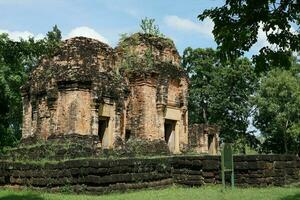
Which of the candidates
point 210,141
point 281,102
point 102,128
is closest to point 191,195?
point 102,128

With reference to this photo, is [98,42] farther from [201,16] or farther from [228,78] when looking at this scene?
[228,78]

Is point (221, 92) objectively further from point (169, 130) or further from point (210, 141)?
point (169, 130)

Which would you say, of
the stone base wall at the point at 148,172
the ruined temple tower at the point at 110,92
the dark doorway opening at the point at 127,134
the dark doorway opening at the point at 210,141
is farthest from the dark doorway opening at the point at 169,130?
the stone base wall at the point at 148,172

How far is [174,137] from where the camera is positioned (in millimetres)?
22812

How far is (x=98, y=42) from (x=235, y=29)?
11.9 meters

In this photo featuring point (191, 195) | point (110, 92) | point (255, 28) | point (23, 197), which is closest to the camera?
point (255, 28)

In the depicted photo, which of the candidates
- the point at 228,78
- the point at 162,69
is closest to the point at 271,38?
the point at 162,69

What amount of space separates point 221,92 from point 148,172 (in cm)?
2666

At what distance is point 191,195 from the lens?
1155 cm

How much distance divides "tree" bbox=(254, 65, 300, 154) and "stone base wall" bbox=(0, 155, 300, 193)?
21175 mm

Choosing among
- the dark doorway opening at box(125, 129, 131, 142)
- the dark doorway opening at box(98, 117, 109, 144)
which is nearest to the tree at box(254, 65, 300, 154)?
the dark doorway opening at box(125, 129, 131, 142)

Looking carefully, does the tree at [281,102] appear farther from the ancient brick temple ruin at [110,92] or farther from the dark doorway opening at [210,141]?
the ancient brick temple ruin at [110,92]

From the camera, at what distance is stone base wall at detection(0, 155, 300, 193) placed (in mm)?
13117

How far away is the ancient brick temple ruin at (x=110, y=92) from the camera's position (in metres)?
18.1
